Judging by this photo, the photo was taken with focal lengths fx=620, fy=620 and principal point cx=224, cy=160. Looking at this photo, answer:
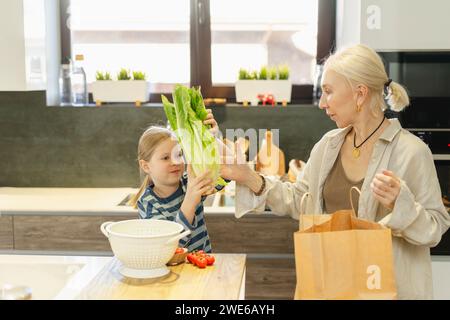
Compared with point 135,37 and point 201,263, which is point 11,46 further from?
point 201,263

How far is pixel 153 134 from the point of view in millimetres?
2357

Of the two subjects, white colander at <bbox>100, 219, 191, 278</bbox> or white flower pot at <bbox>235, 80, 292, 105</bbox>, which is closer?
A: white colander at <bbox>100, 219, 191, 278</bbox>

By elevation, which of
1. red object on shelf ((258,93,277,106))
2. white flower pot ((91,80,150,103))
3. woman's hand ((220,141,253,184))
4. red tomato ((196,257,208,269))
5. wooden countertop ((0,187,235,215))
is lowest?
wooden countertop ((0,187,235,215))

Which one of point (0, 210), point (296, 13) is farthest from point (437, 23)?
point (0, 210)

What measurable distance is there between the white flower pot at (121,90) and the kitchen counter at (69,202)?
52cm

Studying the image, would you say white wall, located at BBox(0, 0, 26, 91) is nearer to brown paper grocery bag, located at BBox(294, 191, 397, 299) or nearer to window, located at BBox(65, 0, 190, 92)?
window, located at BBox(65, 0, 190, 92)

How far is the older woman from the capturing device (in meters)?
1.88

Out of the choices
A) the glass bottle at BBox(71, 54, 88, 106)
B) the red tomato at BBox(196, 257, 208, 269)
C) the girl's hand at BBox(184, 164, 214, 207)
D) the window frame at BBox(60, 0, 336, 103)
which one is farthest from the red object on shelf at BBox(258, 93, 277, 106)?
the red tomato at BBox(196, 257, 208, 269)

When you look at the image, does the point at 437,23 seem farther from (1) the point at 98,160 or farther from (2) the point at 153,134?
(1) the point at 98,160

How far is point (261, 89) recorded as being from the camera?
3445 mm

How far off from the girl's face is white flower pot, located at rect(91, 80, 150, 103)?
1.24 m

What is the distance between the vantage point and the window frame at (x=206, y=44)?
3.58 m

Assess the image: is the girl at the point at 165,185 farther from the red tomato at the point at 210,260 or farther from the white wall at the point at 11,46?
the white wall at the point at 11,46
